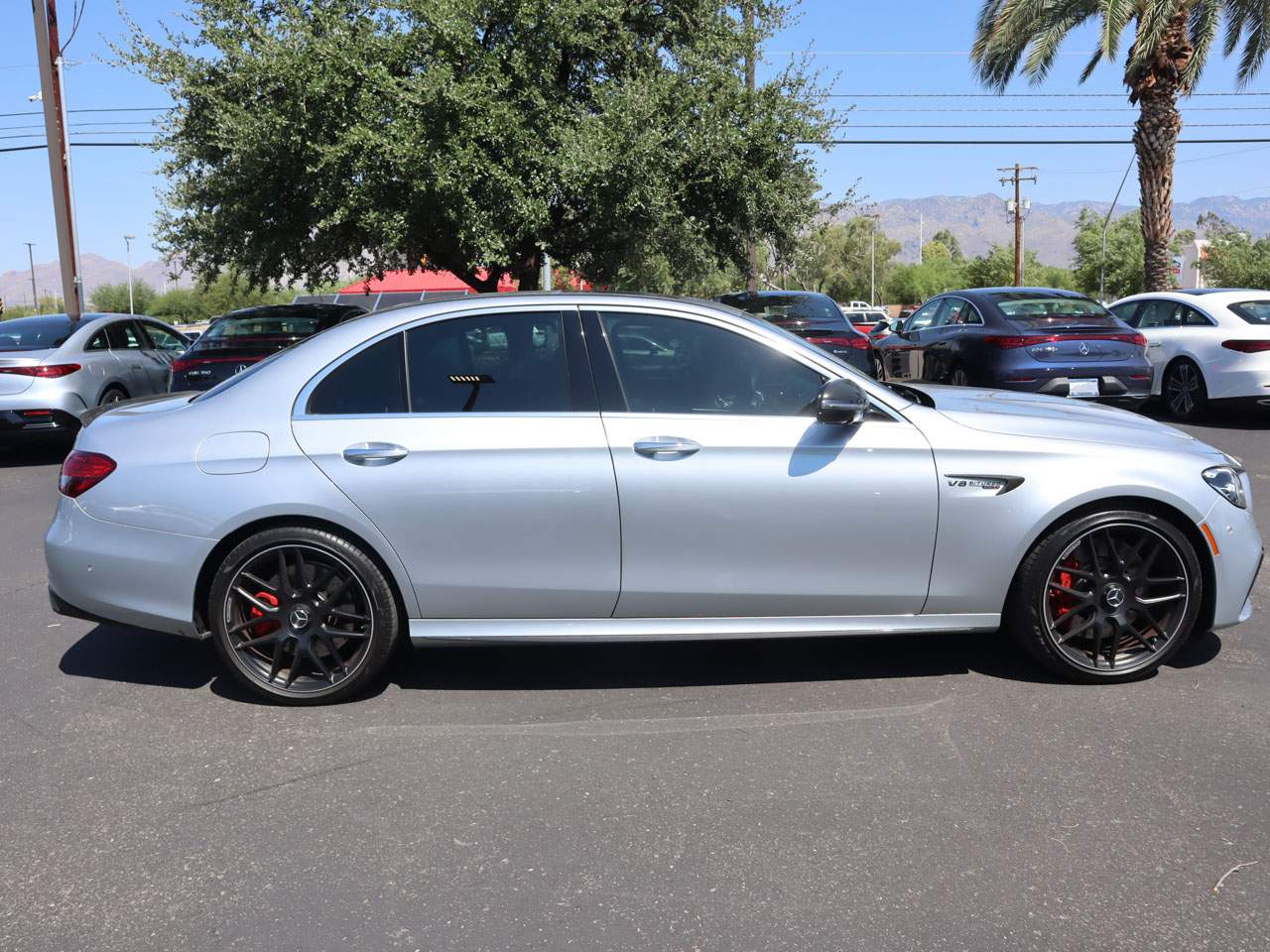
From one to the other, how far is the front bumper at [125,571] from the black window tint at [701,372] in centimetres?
177

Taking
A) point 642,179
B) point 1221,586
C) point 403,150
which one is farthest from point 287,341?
point 1221,586

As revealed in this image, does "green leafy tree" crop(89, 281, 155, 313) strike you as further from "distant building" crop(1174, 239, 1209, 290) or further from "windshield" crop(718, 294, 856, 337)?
"windshield" crop(718, 294, 856, 337)

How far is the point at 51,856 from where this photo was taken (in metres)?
3.26

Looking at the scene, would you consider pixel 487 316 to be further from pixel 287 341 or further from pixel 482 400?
pixel 287 341

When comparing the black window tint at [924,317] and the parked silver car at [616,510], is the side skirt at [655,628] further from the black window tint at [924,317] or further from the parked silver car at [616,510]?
the black window tint at [924,317]

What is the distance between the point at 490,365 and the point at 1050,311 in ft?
28.2

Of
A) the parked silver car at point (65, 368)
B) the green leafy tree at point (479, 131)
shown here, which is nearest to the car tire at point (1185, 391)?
the green leafy tree at point (479, 131)

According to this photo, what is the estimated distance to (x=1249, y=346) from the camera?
1120 cm

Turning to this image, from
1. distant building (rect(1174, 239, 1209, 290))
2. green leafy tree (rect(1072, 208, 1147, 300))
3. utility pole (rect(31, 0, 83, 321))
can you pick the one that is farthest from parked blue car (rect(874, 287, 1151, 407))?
distant building (rect(1174, 239, 1209, 290))

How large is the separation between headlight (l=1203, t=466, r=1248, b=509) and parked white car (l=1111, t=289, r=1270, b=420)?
766 centimetres

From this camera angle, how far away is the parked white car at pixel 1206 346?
11195 mm

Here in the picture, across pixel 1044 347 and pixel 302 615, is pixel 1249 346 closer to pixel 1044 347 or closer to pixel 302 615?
pixel 1044 347

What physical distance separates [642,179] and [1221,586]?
36.6ft

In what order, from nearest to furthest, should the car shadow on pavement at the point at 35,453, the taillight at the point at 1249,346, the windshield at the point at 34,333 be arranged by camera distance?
the taillight at the point at 1249,346
the windshield at the point at 34,333
the car shadow on pavement at the point at 35,453
